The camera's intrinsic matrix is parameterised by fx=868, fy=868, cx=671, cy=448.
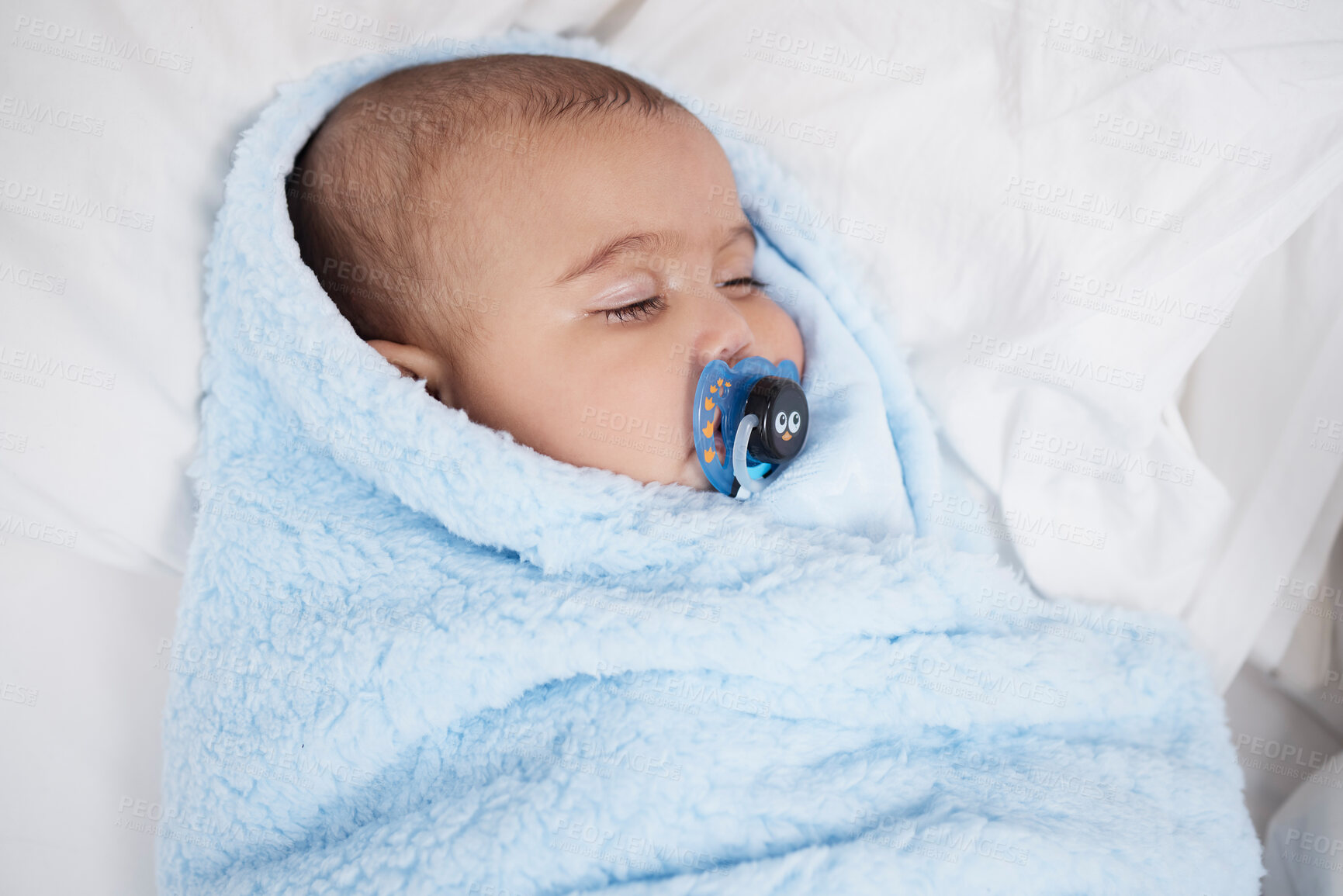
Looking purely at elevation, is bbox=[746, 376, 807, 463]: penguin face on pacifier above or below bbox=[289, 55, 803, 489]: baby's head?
below

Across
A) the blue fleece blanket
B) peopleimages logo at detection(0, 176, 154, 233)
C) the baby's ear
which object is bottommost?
the blue fleece blanket

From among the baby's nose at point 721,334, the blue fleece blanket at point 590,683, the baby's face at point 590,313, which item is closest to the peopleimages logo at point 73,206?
the blue fleece blanket at point 590,683

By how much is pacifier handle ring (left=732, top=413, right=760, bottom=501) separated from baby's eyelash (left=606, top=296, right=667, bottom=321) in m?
0.18

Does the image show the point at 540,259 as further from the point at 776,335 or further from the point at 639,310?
the point at 776,335

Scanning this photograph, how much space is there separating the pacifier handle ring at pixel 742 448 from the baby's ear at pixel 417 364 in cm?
38

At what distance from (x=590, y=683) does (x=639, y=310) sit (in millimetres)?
457

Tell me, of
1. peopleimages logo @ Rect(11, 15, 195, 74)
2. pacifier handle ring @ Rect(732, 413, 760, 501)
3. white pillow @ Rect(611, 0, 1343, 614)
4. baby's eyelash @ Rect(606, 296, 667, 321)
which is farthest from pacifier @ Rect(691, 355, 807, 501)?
peopleimages logo @ Rect(11, 15, 195, 74)

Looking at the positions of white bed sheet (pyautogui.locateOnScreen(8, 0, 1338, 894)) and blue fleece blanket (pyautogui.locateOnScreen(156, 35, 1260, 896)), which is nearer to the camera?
blue fleece blanket (pyautogui.locateOnScreen(156, 35, 1260, 896))

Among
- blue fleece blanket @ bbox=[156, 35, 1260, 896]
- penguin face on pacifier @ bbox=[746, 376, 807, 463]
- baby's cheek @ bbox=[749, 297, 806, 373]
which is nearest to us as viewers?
blue fleece blanket @ bbox=[156, 35, 1260, 896]

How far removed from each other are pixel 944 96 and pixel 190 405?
1137mm

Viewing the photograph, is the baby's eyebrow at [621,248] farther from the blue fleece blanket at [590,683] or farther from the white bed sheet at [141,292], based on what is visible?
the white bed sheet at [141,292]

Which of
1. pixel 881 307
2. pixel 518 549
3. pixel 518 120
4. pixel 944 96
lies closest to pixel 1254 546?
pixel 881 307

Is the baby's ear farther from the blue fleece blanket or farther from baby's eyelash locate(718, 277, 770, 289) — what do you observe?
baby's eyelash locate(718, 277, 770, 289)

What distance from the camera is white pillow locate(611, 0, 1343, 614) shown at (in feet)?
3.64
